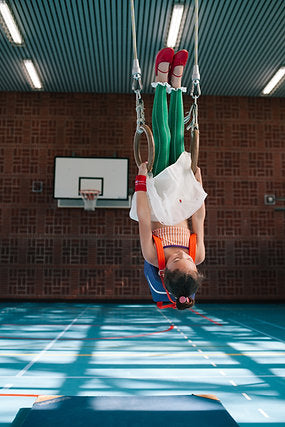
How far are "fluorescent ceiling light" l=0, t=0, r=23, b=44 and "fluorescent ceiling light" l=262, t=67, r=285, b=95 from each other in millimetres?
6139

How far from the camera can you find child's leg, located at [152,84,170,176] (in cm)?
377

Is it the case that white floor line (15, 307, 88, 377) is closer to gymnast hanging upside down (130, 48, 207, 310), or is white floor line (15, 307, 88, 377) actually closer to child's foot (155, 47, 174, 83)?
gymnast hanging upside down (130, 48, 207, 310)

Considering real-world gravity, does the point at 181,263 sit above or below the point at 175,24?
below

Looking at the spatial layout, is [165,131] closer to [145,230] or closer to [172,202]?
[172,202]

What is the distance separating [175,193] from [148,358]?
201 centimetres

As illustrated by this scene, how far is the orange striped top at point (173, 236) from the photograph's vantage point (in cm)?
319

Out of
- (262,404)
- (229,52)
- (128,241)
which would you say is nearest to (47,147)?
(128,241)

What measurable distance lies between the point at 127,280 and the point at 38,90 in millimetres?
→ 5725

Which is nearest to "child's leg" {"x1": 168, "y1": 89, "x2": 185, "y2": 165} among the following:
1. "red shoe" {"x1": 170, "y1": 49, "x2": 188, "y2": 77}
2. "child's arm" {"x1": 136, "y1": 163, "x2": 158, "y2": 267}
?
"red shoe" {"x1": 170, "y1": 49, "x2": 188, "y2": 77}

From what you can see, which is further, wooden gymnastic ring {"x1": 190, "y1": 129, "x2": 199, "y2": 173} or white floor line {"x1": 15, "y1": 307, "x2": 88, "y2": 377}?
white floor line {"x1": 15, "y1": 307, "x2": 88, "y2": 377}

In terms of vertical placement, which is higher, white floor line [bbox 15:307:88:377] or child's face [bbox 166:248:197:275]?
child's face [bbox 166:248:197:275]

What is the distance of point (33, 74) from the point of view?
10008 millimetres

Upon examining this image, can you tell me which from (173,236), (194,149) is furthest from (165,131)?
(173,236)

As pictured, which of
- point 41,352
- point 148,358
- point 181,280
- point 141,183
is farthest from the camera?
point 41,352
